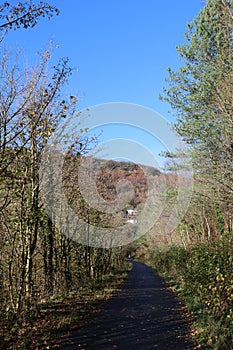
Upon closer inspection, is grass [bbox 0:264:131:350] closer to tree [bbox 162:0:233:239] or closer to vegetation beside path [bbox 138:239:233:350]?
vegetation beside path [bbox 138:239:233:350]

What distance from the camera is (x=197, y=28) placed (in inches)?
466

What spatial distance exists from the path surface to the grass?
28 cm

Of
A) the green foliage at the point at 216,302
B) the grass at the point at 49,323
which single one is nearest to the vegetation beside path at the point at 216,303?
the green foliage at the point at 216,302

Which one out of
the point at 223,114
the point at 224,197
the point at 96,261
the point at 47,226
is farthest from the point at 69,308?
the point at 96,261

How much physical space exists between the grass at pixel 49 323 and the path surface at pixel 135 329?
0.28 m

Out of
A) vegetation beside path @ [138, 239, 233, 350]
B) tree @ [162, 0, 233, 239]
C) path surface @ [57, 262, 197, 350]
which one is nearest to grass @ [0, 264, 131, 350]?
path surface @ [57, 262, 197, 350]

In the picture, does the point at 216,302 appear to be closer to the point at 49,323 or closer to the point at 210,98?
the point at 49,323

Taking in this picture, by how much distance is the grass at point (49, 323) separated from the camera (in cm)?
616

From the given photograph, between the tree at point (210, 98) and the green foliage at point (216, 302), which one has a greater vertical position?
the tree at point (210, 98)

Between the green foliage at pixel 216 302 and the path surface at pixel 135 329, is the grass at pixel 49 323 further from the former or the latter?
the green foliage at pixel 216 302

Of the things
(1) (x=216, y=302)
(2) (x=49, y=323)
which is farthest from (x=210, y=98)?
(2) (x=49, y=323)

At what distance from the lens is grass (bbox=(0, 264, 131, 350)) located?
6.16 m

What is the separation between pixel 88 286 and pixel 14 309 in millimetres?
8611

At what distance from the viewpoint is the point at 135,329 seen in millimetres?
7594
